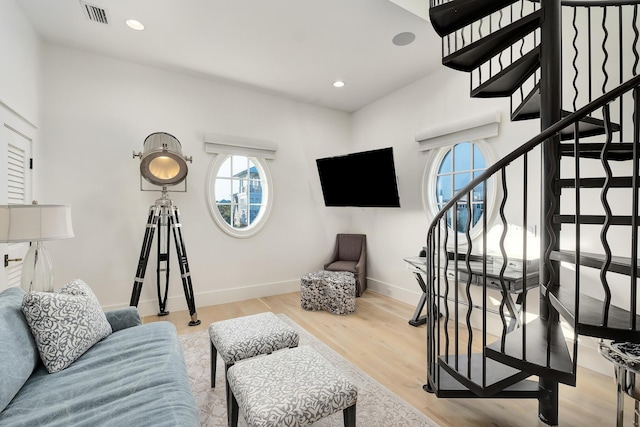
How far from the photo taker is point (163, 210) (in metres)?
3.29

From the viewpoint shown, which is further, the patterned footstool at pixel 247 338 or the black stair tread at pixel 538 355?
the patterned footstool at pixel 247 338

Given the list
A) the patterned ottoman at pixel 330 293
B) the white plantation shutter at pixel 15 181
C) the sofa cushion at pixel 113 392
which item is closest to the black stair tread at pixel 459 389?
the sofa cushion at pixel 113 392

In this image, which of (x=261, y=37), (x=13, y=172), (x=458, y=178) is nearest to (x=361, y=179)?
(x=458, y=178)

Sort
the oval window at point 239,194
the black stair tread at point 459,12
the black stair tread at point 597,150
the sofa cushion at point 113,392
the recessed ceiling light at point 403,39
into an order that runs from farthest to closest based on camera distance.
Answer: the oval window at point 239,194 → the recessed ceiling light at point 403,39 → the black stair tread at point 459,12 → the black stair tread at point 597,150 → the sofa cushion at point 113,392

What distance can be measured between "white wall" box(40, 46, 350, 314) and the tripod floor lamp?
31 centimetres

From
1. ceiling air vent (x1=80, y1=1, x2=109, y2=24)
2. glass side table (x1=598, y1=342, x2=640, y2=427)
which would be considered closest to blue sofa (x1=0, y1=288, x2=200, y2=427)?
glass side table (x1=598, y1=342, x2=640, y2=427)

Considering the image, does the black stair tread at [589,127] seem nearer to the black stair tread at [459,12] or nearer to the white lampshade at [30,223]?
the black stair tread at [459,12]

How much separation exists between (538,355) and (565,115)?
1.48 m

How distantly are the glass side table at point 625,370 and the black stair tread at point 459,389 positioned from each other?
1.25ft

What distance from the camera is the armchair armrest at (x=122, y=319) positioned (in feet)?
6.62

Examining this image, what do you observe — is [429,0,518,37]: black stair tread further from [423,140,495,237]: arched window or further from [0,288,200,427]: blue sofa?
[0,288,200,427]: blue sofa

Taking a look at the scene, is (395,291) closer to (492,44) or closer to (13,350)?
(492,44)

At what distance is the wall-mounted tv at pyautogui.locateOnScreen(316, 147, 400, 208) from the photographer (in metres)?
3.64

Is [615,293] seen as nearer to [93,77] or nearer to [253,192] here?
[253,192]
